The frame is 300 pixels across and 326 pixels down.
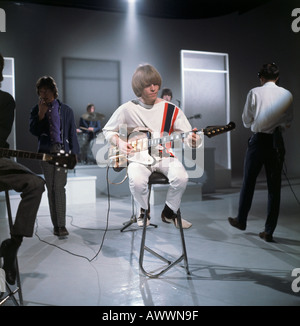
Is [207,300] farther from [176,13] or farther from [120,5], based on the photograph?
[176,13]

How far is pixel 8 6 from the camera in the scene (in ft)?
31.2

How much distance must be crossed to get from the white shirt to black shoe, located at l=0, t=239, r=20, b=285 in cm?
244

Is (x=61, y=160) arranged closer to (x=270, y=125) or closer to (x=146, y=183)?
(x=146, y=183)

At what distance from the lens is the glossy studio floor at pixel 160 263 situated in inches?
96.3

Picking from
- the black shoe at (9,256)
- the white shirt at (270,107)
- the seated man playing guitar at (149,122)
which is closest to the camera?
the black shoe at (9,256)

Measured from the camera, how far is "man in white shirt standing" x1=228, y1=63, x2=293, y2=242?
A: 12.0ft

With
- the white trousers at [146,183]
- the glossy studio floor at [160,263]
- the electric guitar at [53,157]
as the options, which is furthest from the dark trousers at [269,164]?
the electric guitar at [53,157]

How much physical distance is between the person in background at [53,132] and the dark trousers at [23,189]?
5.35 feet

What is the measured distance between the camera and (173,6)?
35.4ft

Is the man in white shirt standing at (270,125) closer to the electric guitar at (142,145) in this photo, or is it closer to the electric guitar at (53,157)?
the electric guitar at (142,145)

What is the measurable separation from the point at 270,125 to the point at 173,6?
813cm

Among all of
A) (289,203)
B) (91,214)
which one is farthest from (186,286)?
(289,203)

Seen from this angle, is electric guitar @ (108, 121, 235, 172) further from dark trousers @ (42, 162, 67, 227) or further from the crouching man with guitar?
dark trousers @ (42, 162, 67, 227)

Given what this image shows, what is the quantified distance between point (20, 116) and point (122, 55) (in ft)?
10.6
